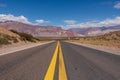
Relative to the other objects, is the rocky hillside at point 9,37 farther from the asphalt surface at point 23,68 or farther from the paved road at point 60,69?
the paved road at point 60,69

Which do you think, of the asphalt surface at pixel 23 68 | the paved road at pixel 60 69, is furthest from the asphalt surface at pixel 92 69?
the asphalt surface at pixel 23 68

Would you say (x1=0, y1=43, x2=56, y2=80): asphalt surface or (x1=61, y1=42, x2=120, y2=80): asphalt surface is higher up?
(x1=0, y1=43, x2=56, y2=80): asphalt surface

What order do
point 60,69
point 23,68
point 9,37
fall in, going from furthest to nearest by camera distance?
point 9,37, point 23,68, point 60,69

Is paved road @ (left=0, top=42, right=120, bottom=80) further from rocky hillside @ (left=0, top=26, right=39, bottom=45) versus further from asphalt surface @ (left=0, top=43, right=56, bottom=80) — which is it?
rocky hillside @ (left=0, top=26, right=39, bottom=45)

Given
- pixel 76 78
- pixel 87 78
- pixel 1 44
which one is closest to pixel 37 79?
pixel 76 78

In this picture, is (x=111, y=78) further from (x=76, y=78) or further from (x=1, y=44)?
(x=1, y=44)

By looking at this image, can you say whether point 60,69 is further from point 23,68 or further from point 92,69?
point 23,68

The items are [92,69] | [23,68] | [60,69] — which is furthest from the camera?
[23,68]

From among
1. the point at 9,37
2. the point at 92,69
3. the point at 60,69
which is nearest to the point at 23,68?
the point at 60,69

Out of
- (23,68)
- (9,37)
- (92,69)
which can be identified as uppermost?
(9,37)

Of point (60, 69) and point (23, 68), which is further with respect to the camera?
point (23, 68)

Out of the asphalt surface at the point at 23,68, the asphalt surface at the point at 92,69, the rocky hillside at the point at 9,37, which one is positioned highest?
the rocky hillside at the point at 9,37

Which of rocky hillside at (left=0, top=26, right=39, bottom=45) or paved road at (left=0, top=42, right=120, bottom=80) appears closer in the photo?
paved road at (left=0, top=42, right=120, bottom=80)

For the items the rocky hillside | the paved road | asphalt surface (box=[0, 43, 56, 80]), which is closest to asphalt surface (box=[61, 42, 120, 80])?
the paved road
